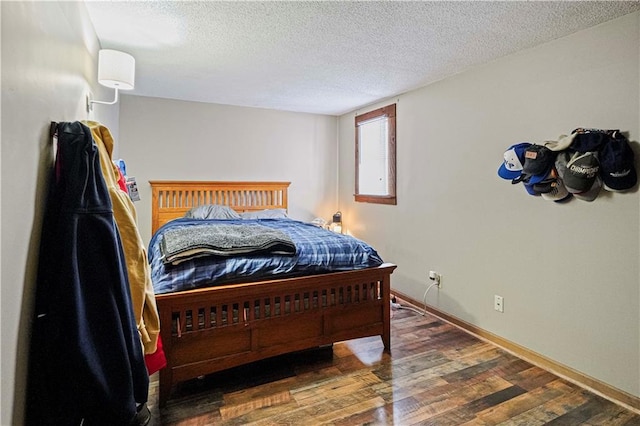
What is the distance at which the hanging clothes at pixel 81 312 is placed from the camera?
106 centimetres

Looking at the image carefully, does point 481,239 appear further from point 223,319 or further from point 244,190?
point 244,190

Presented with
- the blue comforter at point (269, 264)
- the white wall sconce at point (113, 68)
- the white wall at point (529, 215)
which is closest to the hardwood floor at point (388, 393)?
the white wall at point (529, 215)

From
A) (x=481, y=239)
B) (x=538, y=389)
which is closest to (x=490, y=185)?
(x=481, y=239)

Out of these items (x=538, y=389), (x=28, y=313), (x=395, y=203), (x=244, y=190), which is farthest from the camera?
(x=244, y=190)

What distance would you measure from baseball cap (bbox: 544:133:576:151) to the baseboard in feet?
4.69

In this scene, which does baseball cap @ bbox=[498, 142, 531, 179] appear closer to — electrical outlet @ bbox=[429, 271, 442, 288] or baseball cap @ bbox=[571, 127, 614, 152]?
baseball cap @ bbox=[571, 127, 614, 152]

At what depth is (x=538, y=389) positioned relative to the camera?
2.10 m

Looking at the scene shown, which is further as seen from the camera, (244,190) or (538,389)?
(244,190)

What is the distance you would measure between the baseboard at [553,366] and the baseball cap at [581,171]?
1.18 meters

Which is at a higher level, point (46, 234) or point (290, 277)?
point (46, 234)

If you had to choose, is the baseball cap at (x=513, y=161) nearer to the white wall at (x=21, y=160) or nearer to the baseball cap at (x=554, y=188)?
the baseball cap at (x=554, y=188)

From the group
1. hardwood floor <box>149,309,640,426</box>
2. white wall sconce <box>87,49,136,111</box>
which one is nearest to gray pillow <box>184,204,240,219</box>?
white wall sconce <box>87,49,136,111</box>

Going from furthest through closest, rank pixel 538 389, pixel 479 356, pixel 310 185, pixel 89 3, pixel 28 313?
1. pixel 310 185
2. pixel 479 356
3. pixel 538 389
4. pixel 89 3
5. pixel 28 313

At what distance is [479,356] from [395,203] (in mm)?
1799
